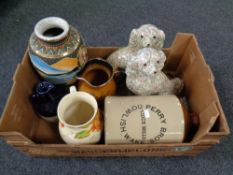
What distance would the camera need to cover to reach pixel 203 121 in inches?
23.0

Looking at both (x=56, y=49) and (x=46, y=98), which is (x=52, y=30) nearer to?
(x=56, y=49)

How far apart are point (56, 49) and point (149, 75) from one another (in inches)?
9.4

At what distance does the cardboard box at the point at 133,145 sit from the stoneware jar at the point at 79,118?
0.07 ft

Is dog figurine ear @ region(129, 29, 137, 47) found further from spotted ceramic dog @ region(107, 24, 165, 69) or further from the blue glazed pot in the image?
the blue glazed pot

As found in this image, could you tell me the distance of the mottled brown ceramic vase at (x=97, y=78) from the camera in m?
0.61

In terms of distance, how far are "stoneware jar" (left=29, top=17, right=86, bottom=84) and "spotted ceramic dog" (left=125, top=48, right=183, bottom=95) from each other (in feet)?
0.47

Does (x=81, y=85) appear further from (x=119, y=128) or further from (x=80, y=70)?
(x=119, y=128)

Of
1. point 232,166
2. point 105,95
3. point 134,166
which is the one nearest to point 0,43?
point 105,95

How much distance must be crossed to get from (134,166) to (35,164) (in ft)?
0.93

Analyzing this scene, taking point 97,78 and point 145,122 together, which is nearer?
point 145,122

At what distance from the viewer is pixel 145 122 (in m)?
0.56

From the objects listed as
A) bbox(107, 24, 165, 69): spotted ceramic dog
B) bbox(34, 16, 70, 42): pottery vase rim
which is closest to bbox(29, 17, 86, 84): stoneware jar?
bbox(34, 16, 70, 42): pottery vase rim

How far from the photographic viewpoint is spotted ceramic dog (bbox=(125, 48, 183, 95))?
1.80 feet

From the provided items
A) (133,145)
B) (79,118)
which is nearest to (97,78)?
(79,118)
